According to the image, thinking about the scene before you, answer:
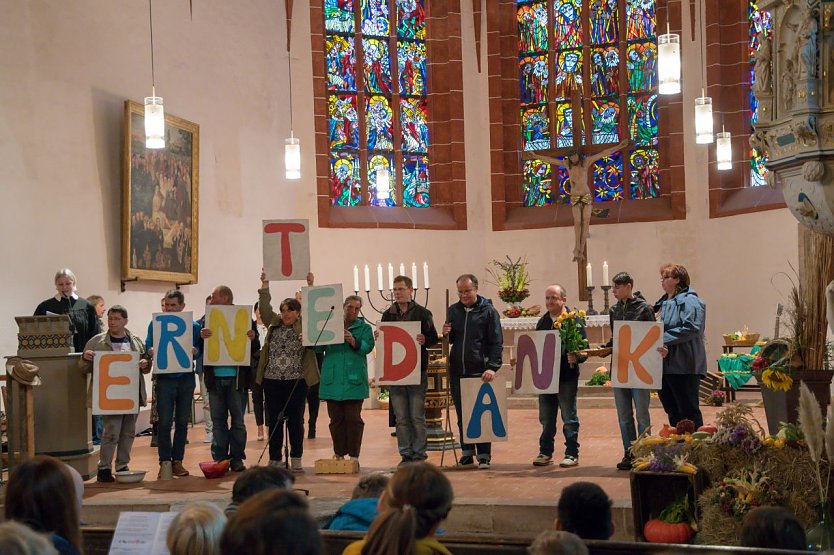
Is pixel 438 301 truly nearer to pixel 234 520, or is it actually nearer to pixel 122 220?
pixel 122 220

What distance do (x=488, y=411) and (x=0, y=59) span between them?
220 inches

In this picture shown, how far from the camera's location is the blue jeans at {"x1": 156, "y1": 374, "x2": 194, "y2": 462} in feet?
27.6

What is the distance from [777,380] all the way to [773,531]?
3.30 metres

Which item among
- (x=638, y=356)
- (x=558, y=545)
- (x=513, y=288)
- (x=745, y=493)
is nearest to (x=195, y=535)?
(x=558, y=545)

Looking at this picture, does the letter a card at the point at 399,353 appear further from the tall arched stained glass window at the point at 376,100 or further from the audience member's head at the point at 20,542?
the tall arched stained glass window at the point at 376,100

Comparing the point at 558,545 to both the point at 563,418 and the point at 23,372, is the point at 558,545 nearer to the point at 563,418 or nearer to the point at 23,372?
the point at 563,418

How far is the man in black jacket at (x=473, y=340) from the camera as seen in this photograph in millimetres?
8273

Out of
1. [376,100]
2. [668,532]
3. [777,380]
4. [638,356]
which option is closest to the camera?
[668,532]

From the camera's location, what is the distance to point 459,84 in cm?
1730

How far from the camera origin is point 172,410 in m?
8.50

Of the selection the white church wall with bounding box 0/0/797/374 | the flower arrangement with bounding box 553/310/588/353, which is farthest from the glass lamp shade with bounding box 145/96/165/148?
the flower arrangement with bounding box 553/310/588/353

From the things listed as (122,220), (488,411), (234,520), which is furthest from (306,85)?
(234,520)

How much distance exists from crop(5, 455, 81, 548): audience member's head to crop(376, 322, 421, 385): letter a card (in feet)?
16.7

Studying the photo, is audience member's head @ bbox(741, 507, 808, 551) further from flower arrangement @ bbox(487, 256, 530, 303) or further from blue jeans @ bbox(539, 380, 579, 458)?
flower arrangement @ bbox(487, 256, 530, 303)
